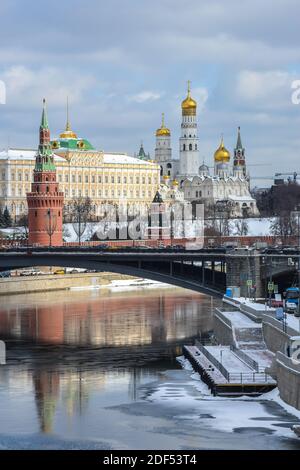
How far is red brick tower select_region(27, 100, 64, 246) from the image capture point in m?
105

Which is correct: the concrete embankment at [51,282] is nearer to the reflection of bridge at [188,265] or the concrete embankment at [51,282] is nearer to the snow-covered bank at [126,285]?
the snow-covered bank at [126,285]

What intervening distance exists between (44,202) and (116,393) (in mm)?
66689

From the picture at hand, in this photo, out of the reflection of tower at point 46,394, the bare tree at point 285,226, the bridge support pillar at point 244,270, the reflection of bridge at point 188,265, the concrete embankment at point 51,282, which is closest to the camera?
the reflection of tower at point 46,394

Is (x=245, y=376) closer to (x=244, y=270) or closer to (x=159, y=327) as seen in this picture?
(x=244, y=270)

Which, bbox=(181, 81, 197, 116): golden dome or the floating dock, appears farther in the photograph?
bbox=(181, 81, 197, 116): golden dome

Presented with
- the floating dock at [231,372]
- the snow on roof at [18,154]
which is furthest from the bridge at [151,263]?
the snow on roof at [18,154]

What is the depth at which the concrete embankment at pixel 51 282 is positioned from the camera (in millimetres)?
85531

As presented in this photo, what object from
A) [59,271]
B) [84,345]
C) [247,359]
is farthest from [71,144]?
[247,359]

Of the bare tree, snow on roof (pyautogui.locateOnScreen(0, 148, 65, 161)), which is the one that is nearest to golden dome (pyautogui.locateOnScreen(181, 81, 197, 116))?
snow on roof (pyautogui.locateOnScreen(0, 148, 65, 161))

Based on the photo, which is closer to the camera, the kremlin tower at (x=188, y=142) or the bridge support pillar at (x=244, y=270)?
the bridge support pillar at (x=244, y=270)

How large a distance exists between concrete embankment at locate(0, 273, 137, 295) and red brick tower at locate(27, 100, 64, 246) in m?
11.5

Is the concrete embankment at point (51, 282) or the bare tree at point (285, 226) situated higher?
the bare tree at point (285, 226)

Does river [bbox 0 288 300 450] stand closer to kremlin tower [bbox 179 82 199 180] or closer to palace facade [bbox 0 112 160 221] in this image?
palace facade [bbox 0 112 160 221]

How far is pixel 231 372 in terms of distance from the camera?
3906 cm
